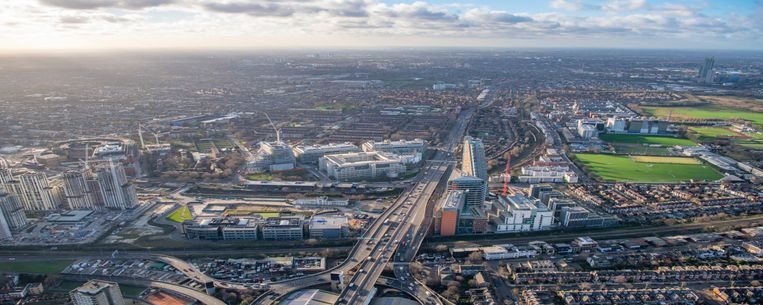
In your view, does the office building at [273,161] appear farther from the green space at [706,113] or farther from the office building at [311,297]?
the green space at [706,113]

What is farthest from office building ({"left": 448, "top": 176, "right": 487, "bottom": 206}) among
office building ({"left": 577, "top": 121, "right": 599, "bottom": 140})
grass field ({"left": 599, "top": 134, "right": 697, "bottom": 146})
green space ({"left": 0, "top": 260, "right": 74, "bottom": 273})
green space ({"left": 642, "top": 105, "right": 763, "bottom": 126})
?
green space ({"left": 642, "top": 105, "right": 763, "bottom": 126})

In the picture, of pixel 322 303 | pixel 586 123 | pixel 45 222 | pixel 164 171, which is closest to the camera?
pixel 322 303

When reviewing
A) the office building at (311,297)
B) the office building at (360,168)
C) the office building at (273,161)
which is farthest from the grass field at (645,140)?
the office building at (311,297)

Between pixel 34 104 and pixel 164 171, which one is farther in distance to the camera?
pixel 34 104

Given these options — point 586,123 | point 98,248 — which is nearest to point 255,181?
point 98,248

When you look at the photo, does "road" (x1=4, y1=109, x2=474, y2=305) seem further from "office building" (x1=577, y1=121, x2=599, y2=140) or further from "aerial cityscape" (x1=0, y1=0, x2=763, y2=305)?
"office building" (x1=577, y1=121, x2=599, y2=140)

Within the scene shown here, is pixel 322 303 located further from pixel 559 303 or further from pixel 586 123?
pixel 586 123
